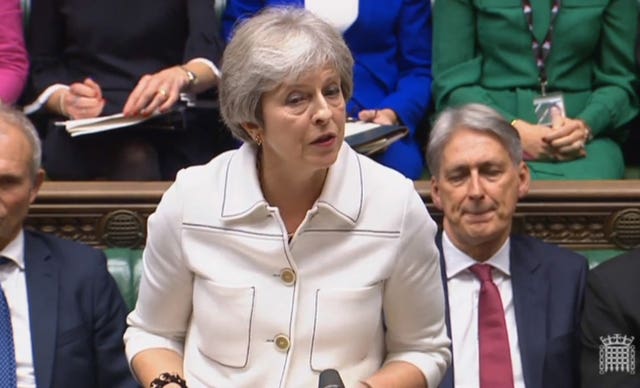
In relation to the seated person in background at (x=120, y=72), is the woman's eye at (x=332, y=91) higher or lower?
higher

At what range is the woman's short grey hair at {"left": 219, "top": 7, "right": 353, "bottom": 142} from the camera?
1858 millimetres

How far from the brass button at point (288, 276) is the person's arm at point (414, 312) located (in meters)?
0.14

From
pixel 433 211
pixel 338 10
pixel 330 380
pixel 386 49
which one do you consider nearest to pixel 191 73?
pixel 338 10

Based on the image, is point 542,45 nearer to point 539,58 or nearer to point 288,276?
point 539,58

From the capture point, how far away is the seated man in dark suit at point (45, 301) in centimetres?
243

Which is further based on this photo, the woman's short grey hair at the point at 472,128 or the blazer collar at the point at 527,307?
the woman's short grey hair at the point at 472,128

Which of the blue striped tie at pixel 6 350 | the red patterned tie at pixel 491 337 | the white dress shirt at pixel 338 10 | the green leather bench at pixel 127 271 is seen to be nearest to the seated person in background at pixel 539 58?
the white dress shirt at pixel 338 10

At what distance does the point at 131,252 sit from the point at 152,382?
91 centimetres

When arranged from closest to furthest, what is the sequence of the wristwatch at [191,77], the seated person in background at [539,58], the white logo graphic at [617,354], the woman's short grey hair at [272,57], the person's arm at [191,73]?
the woman's short grey hair at [272,57] → the white logo graphic at [617,354] → the person's arm at [191,73] → the wristwatch at [191,77] → the seated person in background at [539,58]

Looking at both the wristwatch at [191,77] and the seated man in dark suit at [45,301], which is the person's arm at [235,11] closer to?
the wristwatch at [191,77]

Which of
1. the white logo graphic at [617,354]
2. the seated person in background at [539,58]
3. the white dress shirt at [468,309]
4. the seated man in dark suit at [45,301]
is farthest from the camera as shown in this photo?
the seated person in background at [539,58]

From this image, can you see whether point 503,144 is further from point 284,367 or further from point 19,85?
point 19,85

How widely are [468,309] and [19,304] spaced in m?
0.87

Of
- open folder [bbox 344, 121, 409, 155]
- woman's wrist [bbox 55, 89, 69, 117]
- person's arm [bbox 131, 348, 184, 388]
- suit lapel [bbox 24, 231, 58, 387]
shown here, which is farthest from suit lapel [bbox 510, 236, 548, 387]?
woman's wrist [bbox 55, 89, 69, 117]
